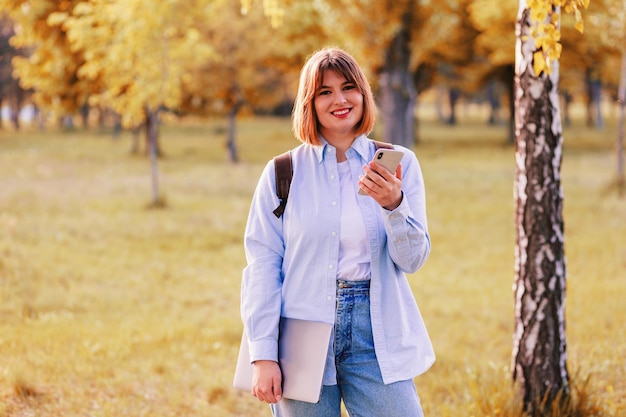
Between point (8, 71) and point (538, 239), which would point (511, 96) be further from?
point (538, 239)

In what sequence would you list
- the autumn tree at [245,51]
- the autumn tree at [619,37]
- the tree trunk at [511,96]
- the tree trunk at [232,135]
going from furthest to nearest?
the tree trunk at [511,96]
the tree trunk at [232,135]
the autumn tree at [245,51]
the autumn tree at [619,37]

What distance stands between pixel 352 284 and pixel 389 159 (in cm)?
53

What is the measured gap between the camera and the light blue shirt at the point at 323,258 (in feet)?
8.63

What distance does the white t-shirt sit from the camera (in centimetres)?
267

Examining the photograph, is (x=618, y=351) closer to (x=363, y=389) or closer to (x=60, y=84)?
(x=363, y=389)

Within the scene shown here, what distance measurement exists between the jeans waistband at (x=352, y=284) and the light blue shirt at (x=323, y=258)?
0.04 m

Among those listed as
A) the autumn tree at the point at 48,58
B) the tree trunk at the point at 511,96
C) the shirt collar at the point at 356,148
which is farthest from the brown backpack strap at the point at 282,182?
the tree trunk at the point at 511,96

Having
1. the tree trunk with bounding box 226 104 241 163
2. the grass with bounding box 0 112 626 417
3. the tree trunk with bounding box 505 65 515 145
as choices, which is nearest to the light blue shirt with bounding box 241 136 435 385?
the grass with bounding box 0 112 626 417

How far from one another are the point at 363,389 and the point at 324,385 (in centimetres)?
15

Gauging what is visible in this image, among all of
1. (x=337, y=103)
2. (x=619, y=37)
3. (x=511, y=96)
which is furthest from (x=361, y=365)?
(x=511, y=96)

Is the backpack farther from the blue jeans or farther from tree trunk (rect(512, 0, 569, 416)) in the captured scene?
tree trunk (rect(512, 0, 569, 416))

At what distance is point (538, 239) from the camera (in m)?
4.31

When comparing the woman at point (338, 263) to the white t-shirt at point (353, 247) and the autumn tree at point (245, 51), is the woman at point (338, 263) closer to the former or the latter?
the white t-shirt at point (353, 247)

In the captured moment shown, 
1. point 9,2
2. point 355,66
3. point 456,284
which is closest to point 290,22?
point 9,2
